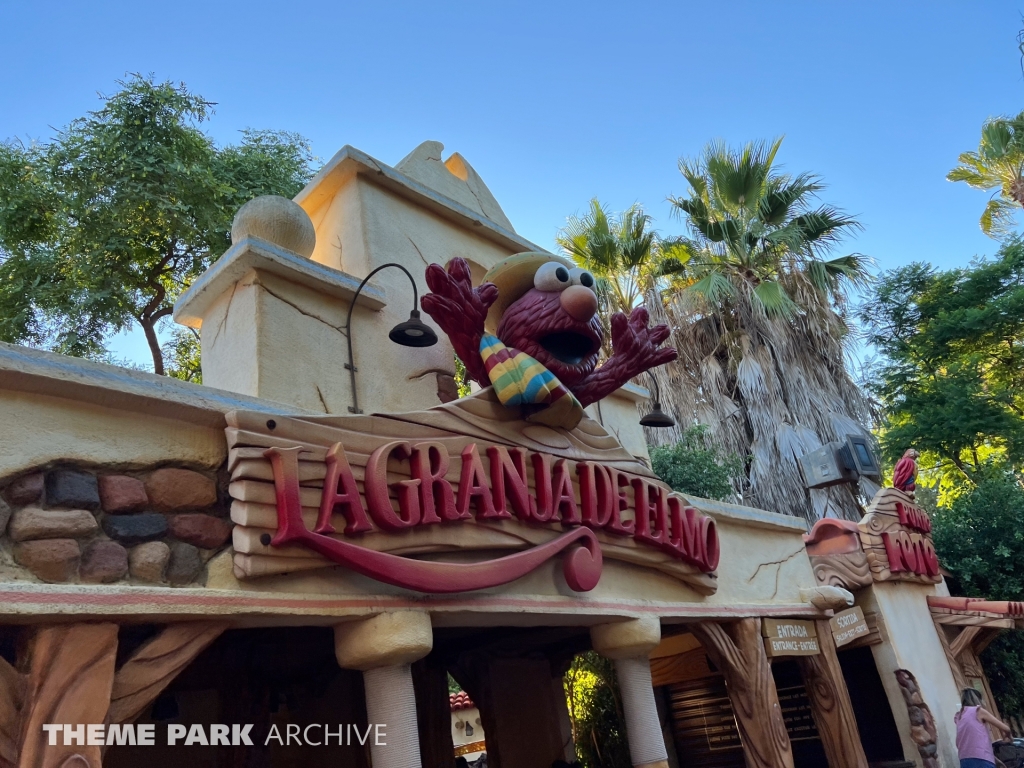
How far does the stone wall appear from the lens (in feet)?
9.11

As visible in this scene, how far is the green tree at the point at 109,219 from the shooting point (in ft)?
37.0

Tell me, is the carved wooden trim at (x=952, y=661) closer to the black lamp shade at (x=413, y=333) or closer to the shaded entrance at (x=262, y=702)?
the shaded entrance at (x=262, y=702)

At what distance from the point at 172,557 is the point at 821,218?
12.9 meters

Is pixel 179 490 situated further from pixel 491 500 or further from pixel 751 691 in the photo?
pixel 751 691

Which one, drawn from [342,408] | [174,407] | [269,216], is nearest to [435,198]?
[269,216]

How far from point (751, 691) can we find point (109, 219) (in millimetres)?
10505

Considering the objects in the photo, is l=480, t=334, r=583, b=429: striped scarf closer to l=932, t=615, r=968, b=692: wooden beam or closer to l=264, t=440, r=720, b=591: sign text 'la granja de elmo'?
l=264, t=440, r=720, b=591: sign text 'la granja de elmo'

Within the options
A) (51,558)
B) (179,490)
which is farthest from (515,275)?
(51,558)

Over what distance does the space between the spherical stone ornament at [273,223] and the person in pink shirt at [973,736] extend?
6.79m

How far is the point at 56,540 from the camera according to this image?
2.83m

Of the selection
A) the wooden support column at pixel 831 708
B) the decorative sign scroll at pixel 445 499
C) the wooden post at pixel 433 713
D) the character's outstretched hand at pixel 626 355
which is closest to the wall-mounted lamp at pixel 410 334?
the decorative sign scroll at pixel 445 499

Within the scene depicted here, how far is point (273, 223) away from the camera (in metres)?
5.13

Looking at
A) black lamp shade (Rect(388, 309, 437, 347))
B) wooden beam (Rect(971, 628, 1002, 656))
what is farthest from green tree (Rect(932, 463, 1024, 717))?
black lamp shade (Rect(388, 309, 437, 347))

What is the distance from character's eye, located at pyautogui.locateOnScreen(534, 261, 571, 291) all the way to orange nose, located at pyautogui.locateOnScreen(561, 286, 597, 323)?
0.12 metres
